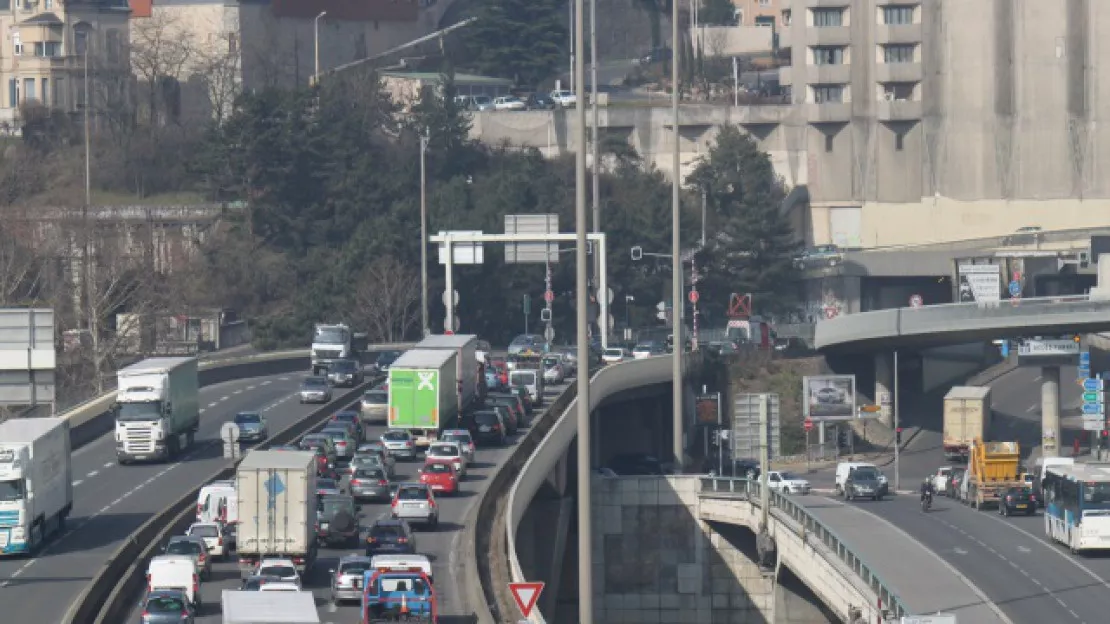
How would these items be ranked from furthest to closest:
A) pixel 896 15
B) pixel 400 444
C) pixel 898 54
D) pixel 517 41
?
pixel 517 41, pixel 898 54, pixel 896 15, pixel 400 444

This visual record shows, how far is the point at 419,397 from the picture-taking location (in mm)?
79938

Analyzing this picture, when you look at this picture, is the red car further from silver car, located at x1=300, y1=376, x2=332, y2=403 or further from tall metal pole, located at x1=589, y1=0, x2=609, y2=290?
tall metal pole, located at x1=589, y1=0, x2=609, y2=290

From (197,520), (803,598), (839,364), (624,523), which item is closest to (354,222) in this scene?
(839,364)

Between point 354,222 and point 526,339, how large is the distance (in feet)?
91.2

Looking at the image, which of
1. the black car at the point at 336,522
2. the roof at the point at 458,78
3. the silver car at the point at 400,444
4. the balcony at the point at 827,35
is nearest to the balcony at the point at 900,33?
the balcony at the point at 827,35

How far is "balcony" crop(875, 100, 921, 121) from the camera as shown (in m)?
163

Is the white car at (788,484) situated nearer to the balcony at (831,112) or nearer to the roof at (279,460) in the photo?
the roof at (279,460)

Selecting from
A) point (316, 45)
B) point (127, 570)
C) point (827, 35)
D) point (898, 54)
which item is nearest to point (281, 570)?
point (127, 570)

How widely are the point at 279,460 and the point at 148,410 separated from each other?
1959 centimetres

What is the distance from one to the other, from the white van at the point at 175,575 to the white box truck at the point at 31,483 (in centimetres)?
757

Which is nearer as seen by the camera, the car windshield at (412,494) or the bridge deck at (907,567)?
the bridge deck at (907,567)

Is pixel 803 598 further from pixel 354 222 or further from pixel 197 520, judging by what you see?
pixel 354 222

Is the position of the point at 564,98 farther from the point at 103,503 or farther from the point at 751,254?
the point at 103,503

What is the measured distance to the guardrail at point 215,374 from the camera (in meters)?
83.2
